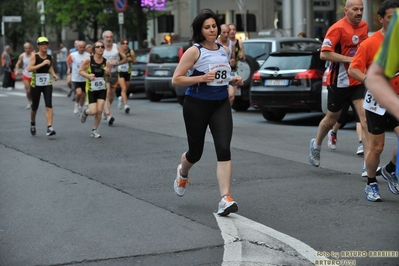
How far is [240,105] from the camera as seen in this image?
2080 cm

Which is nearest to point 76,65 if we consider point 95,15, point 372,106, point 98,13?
point 372,106

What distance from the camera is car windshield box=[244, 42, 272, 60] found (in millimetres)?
20250

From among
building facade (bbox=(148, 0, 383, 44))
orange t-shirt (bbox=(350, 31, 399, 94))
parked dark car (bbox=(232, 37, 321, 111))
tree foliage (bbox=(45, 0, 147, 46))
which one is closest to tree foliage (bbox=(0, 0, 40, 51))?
building facade (bbox=(148, 0, 383, 44))

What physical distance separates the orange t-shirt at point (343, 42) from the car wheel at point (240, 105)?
34.4 feet

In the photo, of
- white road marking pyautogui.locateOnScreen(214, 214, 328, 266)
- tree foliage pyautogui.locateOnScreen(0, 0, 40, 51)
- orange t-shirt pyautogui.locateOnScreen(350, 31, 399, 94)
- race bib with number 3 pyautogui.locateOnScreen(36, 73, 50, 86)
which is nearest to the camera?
white road marking pyautogui.locateOnScreen(214, 214, 328, 266)

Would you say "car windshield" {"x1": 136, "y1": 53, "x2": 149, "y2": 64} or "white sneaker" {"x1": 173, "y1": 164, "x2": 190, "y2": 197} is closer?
"white sneaker" {"x1": 173, "y1": 164, "x2": 190, "y2": 197}

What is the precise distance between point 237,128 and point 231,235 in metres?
9.77

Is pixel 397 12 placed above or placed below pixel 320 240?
above

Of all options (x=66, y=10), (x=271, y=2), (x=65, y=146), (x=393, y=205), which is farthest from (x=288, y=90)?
(x=271, y=2)

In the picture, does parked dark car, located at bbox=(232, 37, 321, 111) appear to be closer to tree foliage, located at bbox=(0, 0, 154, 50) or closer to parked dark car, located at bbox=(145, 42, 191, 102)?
parked dark car, located at bbox=(145, 42, 191, 102)

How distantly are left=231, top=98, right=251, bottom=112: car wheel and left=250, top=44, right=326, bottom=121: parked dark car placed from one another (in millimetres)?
2747

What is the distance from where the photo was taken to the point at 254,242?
21.7ft

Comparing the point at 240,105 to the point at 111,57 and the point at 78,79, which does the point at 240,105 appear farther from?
the point at 78,79

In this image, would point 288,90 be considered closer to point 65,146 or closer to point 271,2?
point 65,146
